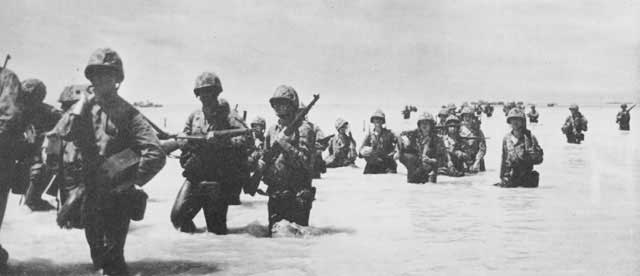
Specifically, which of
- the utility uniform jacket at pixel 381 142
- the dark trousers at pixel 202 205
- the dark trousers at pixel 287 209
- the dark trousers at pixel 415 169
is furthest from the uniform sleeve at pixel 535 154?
the dark trousers at pixel 202 205

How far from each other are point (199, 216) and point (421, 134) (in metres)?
6.75

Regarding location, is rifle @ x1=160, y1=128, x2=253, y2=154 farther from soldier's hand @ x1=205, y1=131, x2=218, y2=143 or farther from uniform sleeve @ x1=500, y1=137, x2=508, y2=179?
uniform sleeve @ x1=500, y1=137, x2=508, y2=179

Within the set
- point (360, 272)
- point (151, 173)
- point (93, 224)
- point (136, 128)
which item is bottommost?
point (360, 272)

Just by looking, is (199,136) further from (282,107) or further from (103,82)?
(103,82)

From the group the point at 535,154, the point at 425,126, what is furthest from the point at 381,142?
the point at 535,154

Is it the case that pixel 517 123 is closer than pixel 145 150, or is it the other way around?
pixel 145 150

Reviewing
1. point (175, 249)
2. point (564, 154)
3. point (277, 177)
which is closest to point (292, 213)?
point (277, 177)

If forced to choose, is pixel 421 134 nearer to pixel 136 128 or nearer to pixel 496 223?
pixel 496 223

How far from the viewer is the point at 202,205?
9203mm

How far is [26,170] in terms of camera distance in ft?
24.0

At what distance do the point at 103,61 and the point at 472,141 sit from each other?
1360 centimetres

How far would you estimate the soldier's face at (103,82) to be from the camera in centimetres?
618

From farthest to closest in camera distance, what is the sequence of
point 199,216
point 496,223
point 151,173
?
point 199,216 < point 496,223 < point 151,173

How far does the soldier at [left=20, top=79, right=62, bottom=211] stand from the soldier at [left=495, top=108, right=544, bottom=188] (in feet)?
28.9
